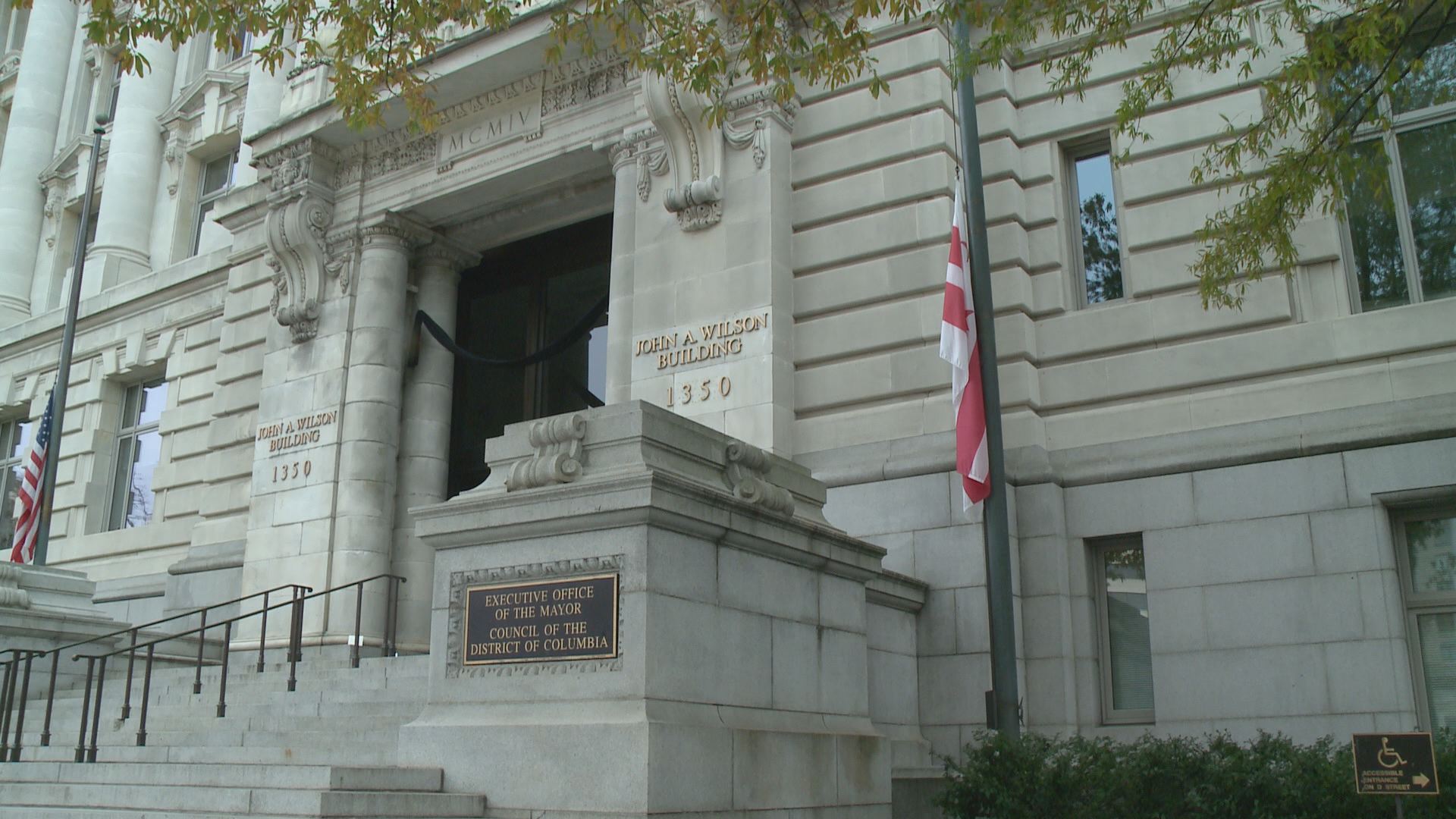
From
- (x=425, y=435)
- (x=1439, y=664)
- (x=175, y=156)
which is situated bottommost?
(x=1439, y=664)

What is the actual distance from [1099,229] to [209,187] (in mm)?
22385

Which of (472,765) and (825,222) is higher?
(825,222)

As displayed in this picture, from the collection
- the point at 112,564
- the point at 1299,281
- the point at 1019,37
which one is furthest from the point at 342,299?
the point at 1299,281

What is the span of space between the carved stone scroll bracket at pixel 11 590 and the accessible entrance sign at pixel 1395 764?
17704 mm

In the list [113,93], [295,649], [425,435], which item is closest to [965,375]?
[295,649]

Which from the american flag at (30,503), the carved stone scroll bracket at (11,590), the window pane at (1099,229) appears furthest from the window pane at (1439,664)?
the american flag at (30,503)

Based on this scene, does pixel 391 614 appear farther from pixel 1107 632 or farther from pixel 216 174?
pixel 216 174

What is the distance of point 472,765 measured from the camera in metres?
9.41

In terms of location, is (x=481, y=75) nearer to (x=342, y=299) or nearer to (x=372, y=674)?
(x=342, y=299)

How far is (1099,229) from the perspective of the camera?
16219 millimetres

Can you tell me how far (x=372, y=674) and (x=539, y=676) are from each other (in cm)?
561

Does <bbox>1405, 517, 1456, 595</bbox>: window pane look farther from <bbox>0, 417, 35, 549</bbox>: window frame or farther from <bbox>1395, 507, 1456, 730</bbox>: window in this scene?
<bbox>0, 417, 35, 549</bbox>: window frame

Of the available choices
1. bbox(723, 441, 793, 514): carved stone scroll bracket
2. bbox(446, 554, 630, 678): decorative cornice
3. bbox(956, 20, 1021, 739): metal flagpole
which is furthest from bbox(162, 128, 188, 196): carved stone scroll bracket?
bbox(723, 441, 793, 514): carved stone scroll bracket

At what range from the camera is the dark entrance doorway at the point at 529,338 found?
72.5ft
